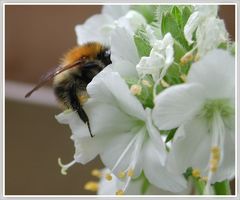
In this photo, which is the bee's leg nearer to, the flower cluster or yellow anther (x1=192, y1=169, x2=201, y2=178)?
the flower cluster

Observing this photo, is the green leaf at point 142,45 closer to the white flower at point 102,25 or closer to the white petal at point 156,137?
the white petal at point 156,137

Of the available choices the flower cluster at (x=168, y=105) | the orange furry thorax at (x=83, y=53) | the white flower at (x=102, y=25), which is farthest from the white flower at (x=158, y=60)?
the white flower at (x=102, y=25)

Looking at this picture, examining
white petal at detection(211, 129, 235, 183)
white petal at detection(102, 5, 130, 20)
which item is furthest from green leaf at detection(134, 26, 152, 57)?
white petal at detection(102, 5, 130, 20)

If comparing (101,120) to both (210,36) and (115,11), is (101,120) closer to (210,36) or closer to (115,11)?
(210,36)

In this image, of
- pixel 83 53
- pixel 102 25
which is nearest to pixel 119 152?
pixel 83 53

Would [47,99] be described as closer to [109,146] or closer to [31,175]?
[31,175]

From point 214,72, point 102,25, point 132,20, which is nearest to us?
point 214,72
